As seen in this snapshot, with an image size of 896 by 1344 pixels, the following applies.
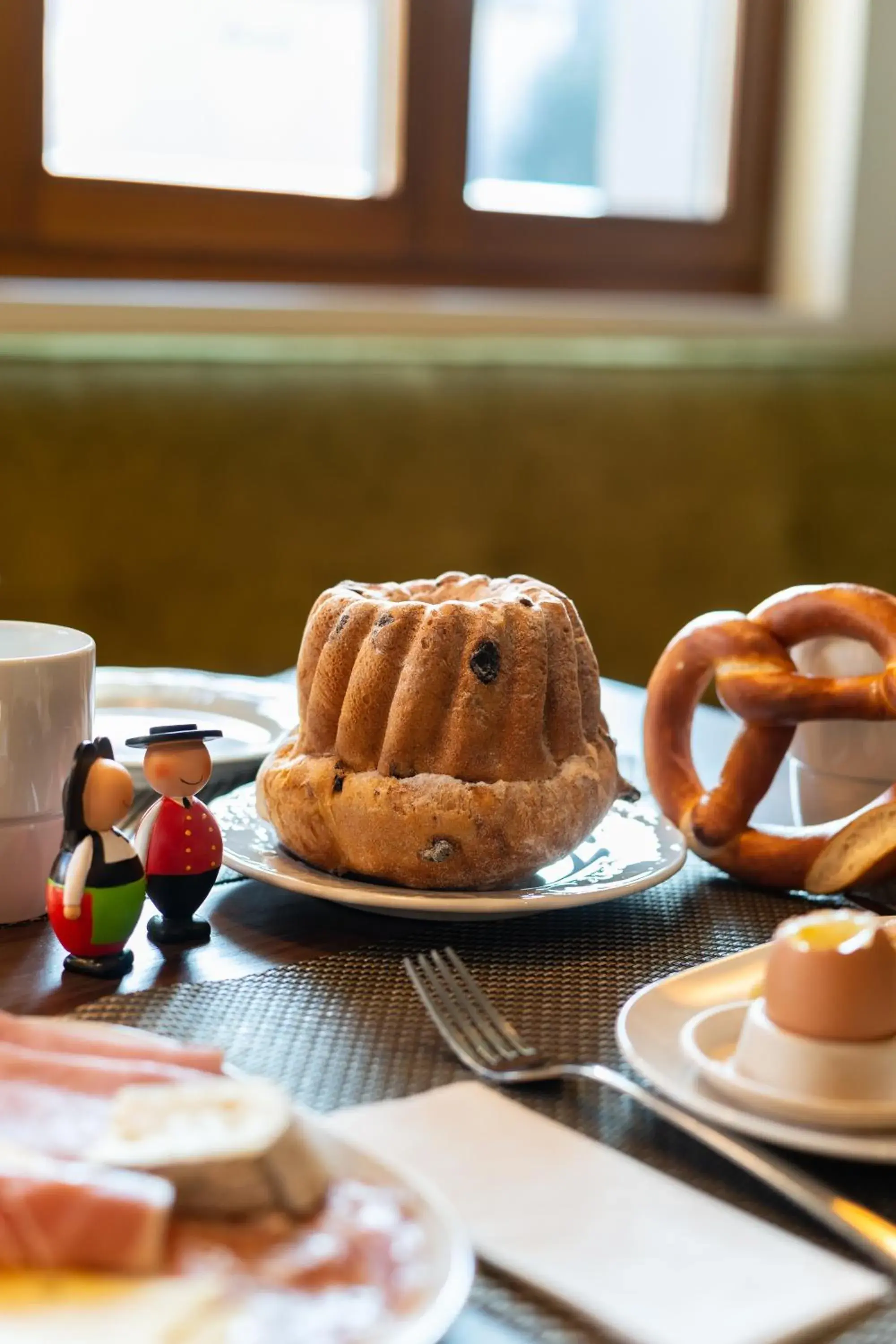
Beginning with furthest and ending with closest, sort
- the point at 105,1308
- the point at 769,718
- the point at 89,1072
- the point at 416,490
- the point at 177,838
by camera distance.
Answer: the point at 416,490
the point at 769,718
the point at 177,838
the point at 89,1072
the point at 105,1308

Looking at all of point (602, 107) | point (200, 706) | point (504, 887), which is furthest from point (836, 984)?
point (602, 107)

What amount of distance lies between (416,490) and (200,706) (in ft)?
4.05

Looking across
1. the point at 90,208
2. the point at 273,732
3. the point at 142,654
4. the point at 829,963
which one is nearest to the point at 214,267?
the point at 90,208

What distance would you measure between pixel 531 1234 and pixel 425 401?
6.79 ft

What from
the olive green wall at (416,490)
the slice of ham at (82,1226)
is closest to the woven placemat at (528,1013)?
the slice of ham at (82,1226)

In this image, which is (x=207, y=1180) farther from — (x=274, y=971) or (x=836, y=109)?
(x=836, y=109)

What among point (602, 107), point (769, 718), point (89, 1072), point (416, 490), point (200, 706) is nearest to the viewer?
point (89, 1072)

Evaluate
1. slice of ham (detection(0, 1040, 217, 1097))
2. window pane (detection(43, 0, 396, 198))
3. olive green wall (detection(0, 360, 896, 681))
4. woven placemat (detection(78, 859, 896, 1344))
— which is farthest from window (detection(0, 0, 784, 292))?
slice of ham (detection(0, 1040, 217, 1097))

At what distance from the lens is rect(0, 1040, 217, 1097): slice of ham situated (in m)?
0.52

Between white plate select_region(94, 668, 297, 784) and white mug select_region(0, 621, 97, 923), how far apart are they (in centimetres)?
30

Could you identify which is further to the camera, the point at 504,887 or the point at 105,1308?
the point at 504,887

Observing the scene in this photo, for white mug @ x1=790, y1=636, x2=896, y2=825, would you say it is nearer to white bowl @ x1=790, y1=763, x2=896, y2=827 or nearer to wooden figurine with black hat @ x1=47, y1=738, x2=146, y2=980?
white bowl @ x1=790, y1=763, x2=896, y2=827

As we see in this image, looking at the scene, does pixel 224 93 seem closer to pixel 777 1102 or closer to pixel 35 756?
pixel 35 756

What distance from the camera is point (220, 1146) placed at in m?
0.47
